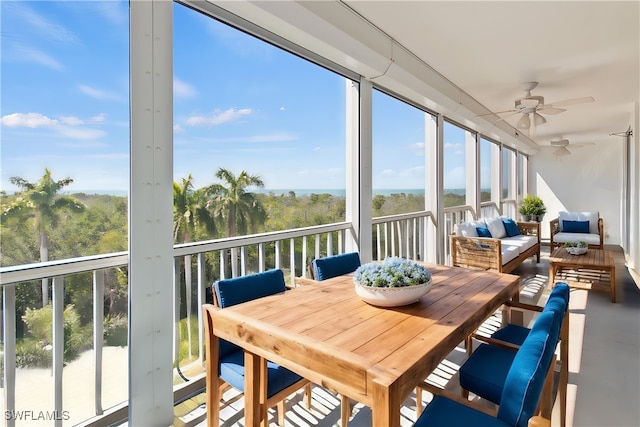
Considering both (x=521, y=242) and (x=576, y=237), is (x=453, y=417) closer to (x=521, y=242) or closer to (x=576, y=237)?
(x=521, y=242)

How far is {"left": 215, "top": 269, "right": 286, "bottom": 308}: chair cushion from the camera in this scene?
1.78 metres

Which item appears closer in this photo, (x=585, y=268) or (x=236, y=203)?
(x=236, y=203)

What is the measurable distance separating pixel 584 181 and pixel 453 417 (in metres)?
10.4

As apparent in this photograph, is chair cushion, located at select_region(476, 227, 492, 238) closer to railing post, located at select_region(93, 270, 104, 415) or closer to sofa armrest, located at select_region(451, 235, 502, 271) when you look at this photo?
sofa armrest, located at select_region(451, 235, 502, 271)

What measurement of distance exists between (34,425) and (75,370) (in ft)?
0.88

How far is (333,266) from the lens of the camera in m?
2.37

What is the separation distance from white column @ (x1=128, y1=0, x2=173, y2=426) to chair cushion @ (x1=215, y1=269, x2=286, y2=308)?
36 cm

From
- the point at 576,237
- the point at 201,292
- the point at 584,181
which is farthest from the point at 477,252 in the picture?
the point at 584,181

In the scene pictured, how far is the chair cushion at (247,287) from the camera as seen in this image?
1782 millimetres

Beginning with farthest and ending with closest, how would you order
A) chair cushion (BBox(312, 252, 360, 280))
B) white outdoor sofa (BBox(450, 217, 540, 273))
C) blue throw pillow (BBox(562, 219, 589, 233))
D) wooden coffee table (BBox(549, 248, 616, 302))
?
blue throw pillow (BBox(562, 219, 589, 233)), white outdoor sofa (BBox(450, 217, 540, 273)), wooden coffee table (BBox(549, 248, 616, 302)), chair cushion (BBox(312, 252, 360, 280))

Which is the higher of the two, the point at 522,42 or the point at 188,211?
the point at 522,42

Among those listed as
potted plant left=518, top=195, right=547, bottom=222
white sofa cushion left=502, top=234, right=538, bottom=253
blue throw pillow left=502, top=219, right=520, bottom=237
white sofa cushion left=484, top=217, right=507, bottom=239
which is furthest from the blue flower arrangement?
potted plant left=518, top=195, right=547, bottom=222

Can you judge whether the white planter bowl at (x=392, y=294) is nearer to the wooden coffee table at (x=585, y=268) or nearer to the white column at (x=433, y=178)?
the white column at (x=433, y=178)

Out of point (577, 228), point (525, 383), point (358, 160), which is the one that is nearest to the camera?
point (525, 383)
